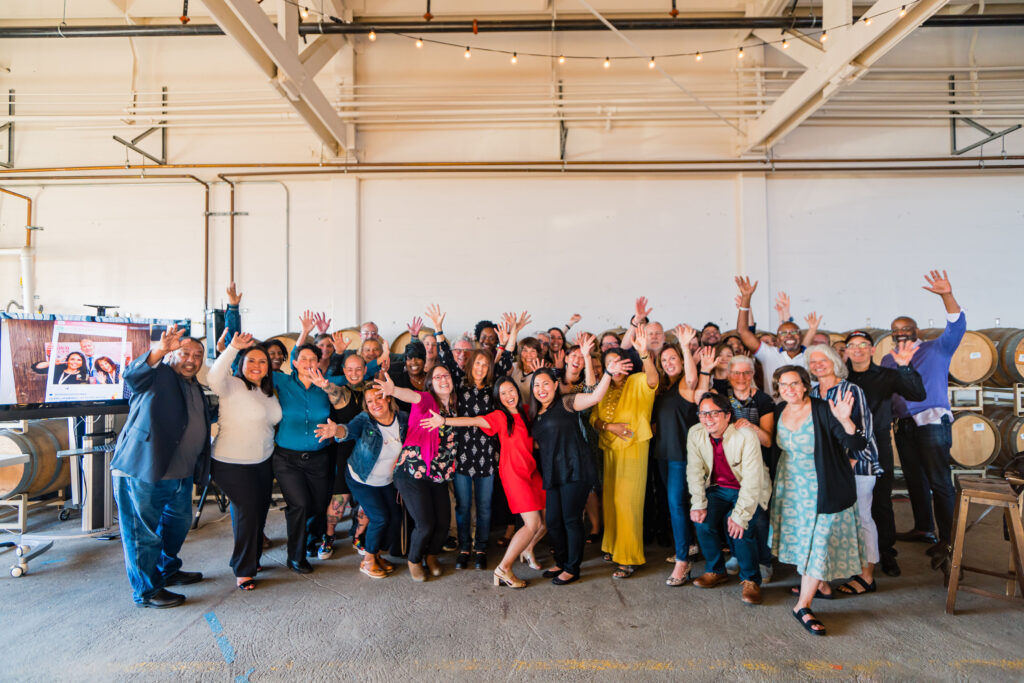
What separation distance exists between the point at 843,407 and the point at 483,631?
2.51 metres

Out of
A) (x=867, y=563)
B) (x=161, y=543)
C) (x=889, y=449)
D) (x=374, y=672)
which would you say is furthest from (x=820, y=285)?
(x=161, y=543)

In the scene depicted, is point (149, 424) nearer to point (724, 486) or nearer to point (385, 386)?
point (385, 386)

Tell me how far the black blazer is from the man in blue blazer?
3911mm

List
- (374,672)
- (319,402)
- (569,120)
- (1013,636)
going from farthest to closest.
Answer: (569,120)
(319,402)
(1013,636)
(374,672)

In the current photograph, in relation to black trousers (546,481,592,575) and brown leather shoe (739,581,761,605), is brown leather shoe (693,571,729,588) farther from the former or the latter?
black trousers (546,481,592,575)

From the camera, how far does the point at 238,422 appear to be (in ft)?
10.7

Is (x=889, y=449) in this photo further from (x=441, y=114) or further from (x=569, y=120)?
(x=441, y=114)

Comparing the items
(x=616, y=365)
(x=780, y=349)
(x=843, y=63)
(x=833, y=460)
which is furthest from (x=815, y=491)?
(x=843, y=63)

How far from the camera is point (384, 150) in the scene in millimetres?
6762

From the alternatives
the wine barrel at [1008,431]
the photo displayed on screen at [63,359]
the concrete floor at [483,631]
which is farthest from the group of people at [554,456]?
the wine barrel at [1008,431]

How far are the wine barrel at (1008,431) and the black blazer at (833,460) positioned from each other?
393cm

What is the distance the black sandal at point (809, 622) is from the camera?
2.74m

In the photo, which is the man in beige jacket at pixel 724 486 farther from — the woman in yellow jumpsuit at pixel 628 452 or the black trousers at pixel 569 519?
the black trousers at pixel 569 519

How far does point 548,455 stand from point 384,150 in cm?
533
